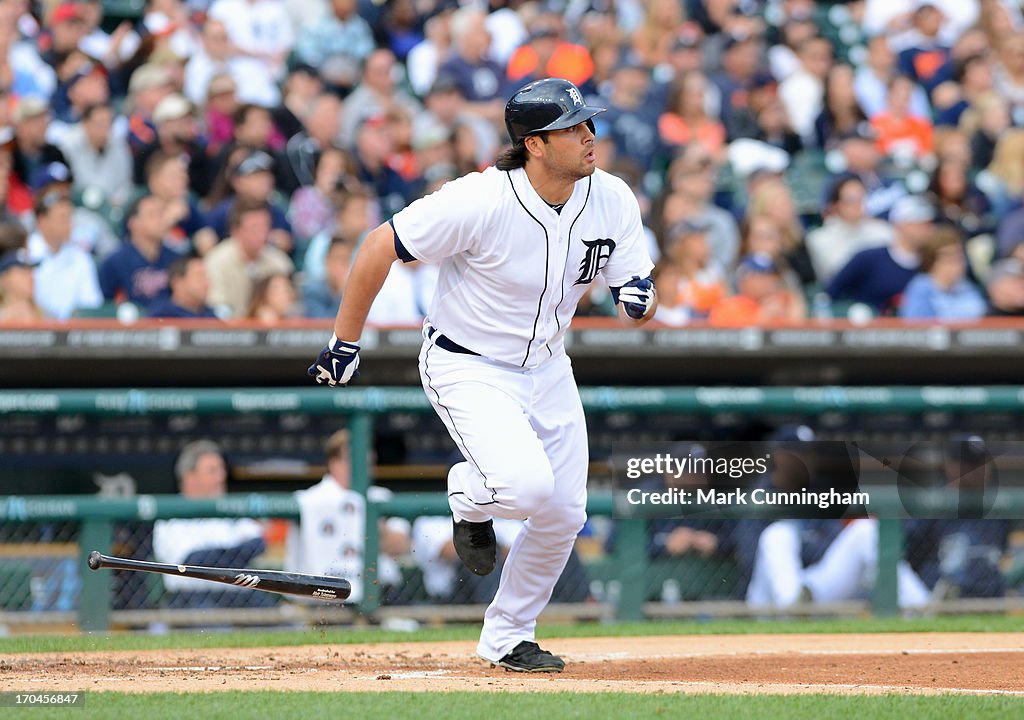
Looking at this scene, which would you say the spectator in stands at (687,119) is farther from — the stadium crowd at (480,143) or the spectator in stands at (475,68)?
the spectator in stands at (475,68)

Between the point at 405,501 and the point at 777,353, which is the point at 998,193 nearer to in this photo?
the point at 777,353

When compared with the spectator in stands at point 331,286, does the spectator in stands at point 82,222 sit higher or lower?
higher

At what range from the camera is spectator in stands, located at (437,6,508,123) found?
450 inches

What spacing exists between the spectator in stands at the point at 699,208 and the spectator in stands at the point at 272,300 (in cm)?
263

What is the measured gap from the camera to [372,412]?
24.8ft

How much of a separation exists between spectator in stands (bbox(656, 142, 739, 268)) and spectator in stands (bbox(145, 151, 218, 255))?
2.86 meters

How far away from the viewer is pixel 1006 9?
13453 millimetres

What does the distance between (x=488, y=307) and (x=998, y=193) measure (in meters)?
7.00

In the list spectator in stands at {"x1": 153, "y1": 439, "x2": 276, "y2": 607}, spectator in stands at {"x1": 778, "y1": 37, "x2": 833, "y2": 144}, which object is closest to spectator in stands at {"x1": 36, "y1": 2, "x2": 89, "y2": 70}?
spectator in stands at {"x1": 153, "y1": 439, "x2": 276, "y2": 607}

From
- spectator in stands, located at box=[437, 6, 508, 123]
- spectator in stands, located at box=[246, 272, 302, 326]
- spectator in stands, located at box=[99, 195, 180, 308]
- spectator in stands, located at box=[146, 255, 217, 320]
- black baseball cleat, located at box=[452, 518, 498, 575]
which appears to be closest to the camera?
black baseball cleat, located at box=[452, 518, 498, 575]

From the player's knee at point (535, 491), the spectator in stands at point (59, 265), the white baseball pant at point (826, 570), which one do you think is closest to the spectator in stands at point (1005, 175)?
the white baseball pant at point (826, 570)

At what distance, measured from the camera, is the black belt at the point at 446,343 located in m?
5.43

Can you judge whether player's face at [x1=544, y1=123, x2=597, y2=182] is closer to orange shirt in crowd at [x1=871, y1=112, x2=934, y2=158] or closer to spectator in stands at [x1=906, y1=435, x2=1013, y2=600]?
spectator in stands at [x1=906, y1=435, x2=1013, y2=600]

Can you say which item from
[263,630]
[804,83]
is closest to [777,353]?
[263,630]
